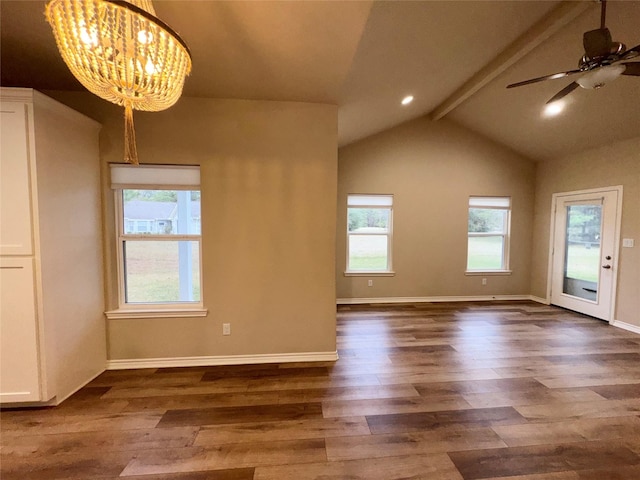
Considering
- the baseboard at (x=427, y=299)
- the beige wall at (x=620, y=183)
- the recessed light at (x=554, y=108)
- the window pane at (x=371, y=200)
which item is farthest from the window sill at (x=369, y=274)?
the recessed light at (x=554, y=108)

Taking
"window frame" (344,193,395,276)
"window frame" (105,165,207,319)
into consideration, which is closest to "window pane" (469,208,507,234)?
"window frame" (344,193,395,276)

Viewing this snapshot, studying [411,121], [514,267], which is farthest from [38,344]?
[514,267]

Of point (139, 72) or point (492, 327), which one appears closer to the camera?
point (139, 72)

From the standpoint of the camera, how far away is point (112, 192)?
267cm

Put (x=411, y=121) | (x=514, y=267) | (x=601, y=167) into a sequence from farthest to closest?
(x=514, y=267) < (x=411, y=121) < (x=601, y=167)

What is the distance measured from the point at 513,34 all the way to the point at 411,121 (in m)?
2.43

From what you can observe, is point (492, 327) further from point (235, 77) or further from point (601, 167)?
point (235, 77)

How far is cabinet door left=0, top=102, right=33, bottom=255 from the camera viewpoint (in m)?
1.88

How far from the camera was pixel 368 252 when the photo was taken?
206 inches

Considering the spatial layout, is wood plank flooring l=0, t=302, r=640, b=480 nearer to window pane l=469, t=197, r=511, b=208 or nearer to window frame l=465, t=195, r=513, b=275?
window frame l=465, t=195, r=513, b=275

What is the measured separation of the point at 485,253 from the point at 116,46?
6076 millimetres

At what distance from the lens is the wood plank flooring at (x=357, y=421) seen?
5.31 feet

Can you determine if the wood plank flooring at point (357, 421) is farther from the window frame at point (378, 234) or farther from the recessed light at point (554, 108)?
the recessed light at point (554, 108)

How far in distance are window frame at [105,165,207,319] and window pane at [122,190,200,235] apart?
36 mm
